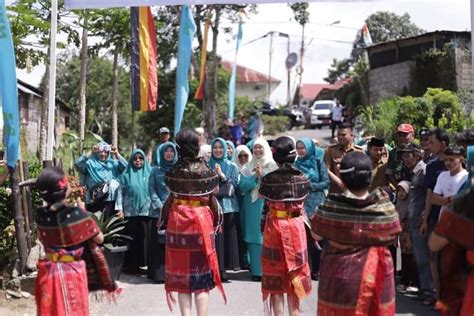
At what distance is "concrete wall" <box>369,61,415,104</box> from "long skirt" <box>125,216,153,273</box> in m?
18.1

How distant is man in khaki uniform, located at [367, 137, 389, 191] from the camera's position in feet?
23.4

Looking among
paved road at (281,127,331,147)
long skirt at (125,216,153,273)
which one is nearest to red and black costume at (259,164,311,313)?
long skirt at (125,216,153,273)

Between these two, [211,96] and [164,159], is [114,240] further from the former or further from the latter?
[211,96]

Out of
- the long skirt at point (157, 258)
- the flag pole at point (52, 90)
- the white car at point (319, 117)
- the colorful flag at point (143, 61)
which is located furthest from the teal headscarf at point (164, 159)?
the white car at point (319, 117)

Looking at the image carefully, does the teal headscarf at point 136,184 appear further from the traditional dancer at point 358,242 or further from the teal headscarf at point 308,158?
the traditional dancer at point 358,242

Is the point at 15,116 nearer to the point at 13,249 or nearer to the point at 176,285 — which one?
the point at 13,249

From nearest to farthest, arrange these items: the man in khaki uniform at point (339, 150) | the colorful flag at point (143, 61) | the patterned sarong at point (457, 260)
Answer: the patterned sarong at point (457, 260)
the man in khaki uniform at point (339, 150)
the colorful flag at point (143, 61)

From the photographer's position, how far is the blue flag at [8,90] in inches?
253

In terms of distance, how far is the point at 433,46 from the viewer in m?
24.0

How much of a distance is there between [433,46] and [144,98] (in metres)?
16.9

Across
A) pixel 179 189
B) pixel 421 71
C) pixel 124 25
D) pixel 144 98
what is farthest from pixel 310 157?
pixel 421 71

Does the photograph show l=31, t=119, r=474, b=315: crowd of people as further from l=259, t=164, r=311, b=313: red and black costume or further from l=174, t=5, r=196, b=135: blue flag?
l=174, t=5, r=196, b=135: blue flag

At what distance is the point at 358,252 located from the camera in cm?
399

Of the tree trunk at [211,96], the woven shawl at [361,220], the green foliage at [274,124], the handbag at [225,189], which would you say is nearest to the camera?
the woven shawl at [361,220]
